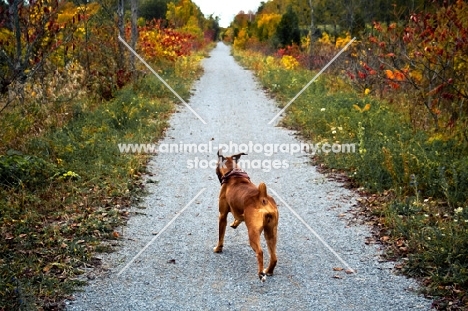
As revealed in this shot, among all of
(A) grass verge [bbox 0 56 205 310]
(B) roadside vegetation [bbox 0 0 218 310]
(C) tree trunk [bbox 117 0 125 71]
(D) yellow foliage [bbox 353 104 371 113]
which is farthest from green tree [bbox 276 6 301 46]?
(A) grass verge [bbox 0 56 205 310]

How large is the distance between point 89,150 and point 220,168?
3.68 metres

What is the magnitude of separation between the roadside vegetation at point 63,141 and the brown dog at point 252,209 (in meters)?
1.36

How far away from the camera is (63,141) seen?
8.20 metres

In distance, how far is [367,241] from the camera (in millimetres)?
5234

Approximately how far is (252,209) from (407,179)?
302 cm

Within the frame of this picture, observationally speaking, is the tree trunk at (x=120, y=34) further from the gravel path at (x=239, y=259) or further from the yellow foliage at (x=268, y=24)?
the yellow foliage at (x=268, y=24)

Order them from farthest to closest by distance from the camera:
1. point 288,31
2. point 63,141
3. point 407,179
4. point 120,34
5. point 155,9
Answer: point 155,9 → point 288,31 → point 120,34 → point 63,141 → point 407,179

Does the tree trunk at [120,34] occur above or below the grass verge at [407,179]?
above

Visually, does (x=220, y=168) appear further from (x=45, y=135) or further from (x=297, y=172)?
(x=45, y=135)

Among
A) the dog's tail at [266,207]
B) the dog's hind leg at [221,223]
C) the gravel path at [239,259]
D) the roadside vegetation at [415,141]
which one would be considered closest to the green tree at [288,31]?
the roadside vegetation at [415,141]

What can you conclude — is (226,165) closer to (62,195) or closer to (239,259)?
(239,259)

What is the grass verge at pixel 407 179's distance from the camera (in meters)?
4.39

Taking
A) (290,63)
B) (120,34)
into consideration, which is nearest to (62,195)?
(120,34)

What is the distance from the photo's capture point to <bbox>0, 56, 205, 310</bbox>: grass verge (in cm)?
428
